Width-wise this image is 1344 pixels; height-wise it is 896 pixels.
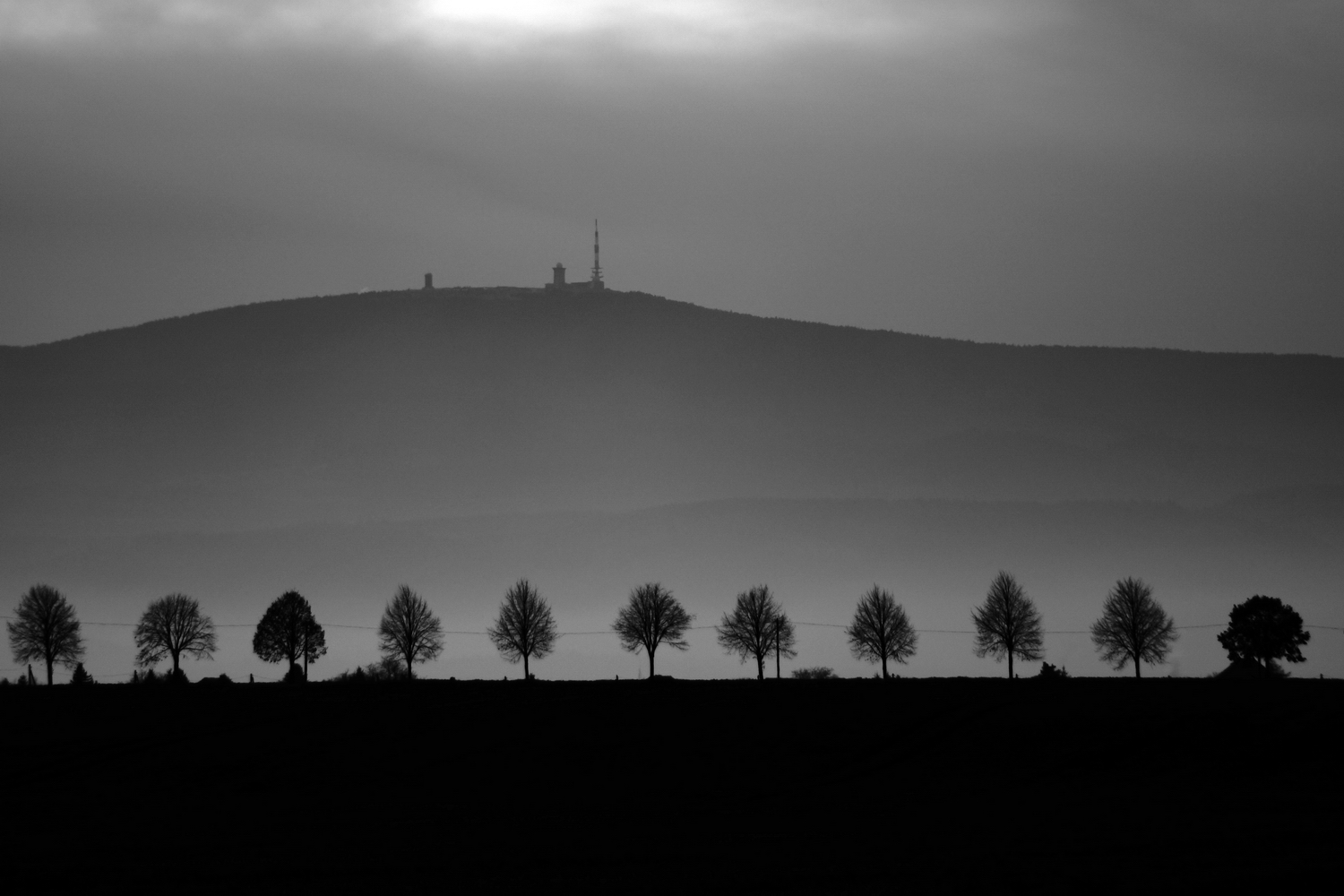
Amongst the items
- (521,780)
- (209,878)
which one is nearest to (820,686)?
(521,780)

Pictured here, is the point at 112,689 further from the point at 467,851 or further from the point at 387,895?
the point at 387,895

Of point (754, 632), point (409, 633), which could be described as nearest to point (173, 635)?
point (409, 633)

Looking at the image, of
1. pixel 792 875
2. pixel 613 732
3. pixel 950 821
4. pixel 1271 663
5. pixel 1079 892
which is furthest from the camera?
pixel 1271 663

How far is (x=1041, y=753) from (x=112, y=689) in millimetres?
65548

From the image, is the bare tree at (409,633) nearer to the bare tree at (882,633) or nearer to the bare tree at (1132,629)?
the bare tree at (882,633)

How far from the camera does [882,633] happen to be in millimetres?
146375

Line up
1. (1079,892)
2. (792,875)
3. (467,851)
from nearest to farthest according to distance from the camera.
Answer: (1079,892)
(792,875)
(467,851)

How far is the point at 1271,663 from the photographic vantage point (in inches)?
5448

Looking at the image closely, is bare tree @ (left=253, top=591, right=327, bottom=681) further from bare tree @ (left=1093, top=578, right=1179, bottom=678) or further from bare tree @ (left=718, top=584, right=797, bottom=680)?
bare tree @ (left=1093, top=578, right=1179, bottom=678)

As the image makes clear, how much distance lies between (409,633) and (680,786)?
3301 inches

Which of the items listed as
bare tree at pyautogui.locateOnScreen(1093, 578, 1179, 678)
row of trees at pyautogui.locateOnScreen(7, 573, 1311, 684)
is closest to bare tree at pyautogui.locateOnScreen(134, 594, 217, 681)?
row of trees at pyautogui.locateOnScreen(7, 573, 1311, 684)

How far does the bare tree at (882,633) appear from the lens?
14638 centimetres

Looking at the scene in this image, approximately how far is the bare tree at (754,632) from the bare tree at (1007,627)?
18.2m

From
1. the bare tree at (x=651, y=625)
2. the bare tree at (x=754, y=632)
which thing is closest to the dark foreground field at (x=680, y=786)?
Answer: the bare tree at (x=651, y=625)
